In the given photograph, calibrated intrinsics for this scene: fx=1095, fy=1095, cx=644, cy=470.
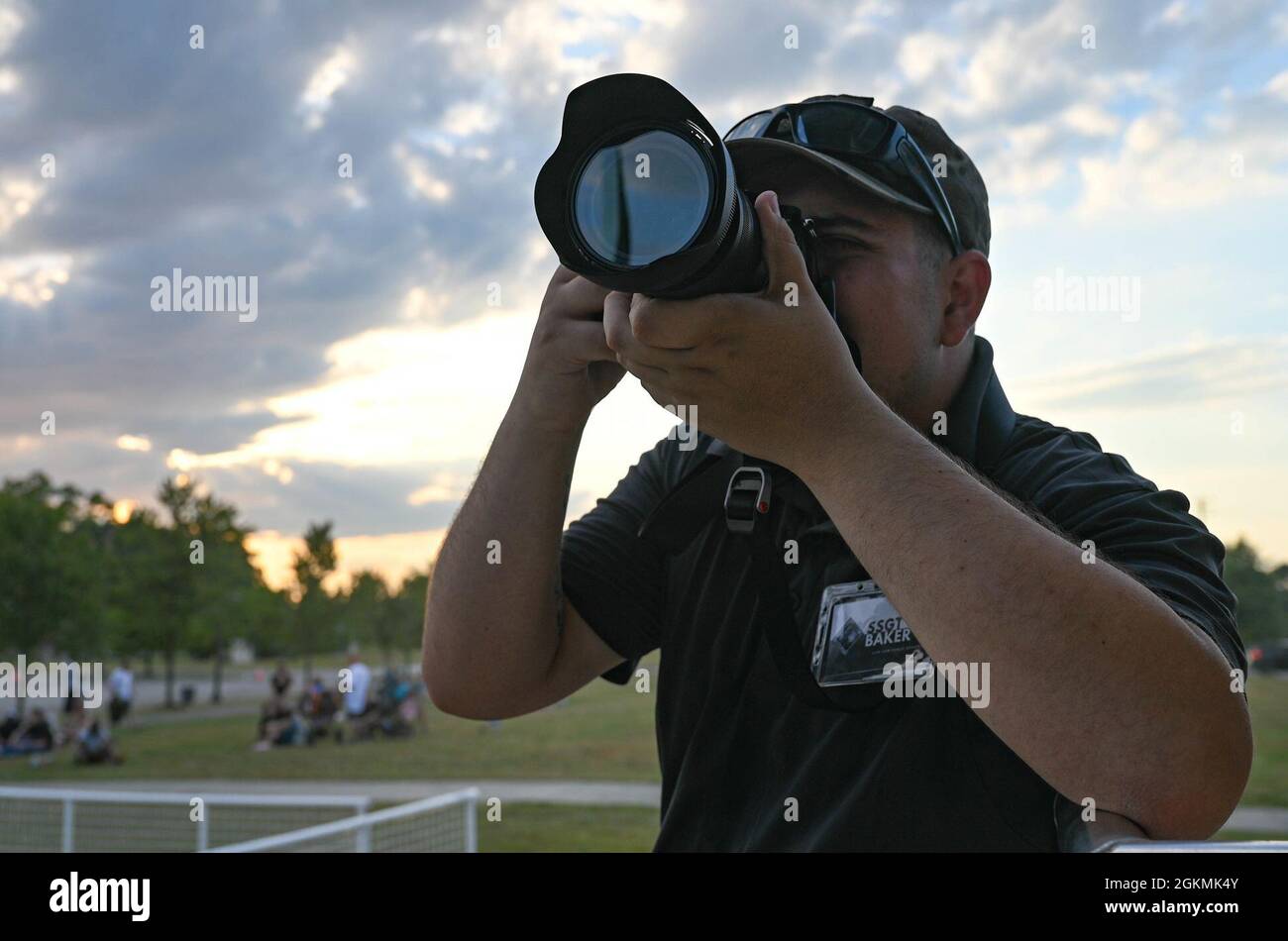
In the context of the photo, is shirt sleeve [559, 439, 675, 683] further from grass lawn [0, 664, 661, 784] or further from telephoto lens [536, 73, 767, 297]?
grass lawn [0, 664, 661, 784]

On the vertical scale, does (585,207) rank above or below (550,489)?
above

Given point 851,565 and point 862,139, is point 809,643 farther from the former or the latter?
point 862,139

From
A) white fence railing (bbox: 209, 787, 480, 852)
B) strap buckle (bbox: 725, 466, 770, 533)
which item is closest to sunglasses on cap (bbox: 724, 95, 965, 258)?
strap buckle (bbox: 725, 466, 770, 533)

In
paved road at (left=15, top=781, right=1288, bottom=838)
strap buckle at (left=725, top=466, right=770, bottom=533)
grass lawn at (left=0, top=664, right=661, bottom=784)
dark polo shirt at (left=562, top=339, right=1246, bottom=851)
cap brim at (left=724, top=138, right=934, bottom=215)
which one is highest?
cap brim at (left=724, top=138, right=934, bottom=215)

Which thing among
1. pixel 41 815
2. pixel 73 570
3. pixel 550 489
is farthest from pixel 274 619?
pixel 550 489

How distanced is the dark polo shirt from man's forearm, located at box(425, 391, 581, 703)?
13 centimetres

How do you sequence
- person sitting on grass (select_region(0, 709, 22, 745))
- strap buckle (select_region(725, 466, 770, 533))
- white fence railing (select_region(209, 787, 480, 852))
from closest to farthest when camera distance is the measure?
1. strap buckle (select_region(725, 466, 770, 533))
2. white fence railing (select_region(209, 787, 480, 852))
3. person sitting on grass (select_region(0, 709, 22, 745))

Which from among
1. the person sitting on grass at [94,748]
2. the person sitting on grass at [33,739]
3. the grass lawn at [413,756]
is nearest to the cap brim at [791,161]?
the grass lawn at [413,756]

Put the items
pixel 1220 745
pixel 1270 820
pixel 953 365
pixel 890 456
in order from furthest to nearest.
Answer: pixel 1270 820 < pixel 953 365 < pixel 890 456 < pixel 1220 745

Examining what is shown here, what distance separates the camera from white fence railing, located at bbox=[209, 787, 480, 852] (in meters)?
4.20

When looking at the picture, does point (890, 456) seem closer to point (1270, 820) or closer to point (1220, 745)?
point (1220, 745)

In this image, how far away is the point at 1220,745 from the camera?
95 centimetres

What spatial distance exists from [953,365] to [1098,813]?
78 centimetres

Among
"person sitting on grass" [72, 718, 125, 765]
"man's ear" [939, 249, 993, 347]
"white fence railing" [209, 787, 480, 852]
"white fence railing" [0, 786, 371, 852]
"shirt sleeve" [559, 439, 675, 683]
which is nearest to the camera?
"man's ear" [939, 249, 993, 347]
